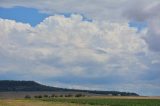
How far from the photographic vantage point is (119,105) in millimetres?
94875

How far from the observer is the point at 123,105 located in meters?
95.0

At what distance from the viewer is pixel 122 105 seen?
9500cm

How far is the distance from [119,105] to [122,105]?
586mm

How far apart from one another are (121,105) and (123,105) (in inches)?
16.0

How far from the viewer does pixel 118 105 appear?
312ft

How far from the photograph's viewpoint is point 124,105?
9475 centimetres

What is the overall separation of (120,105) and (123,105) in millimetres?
567

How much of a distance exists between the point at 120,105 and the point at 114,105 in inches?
48.7

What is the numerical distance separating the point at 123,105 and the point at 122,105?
187 millimetres

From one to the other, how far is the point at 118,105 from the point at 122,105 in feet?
2.49

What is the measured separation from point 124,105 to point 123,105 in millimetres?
301

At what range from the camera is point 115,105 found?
94.8 m

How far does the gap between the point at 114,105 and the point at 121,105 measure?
144 centimetres

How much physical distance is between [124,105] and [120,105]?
811 millimetres
